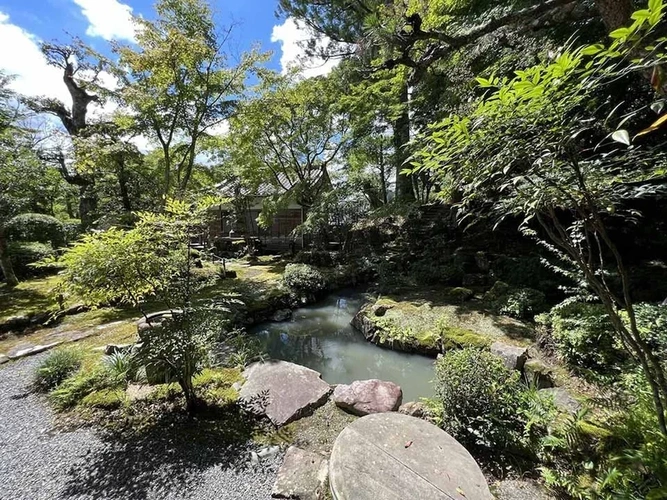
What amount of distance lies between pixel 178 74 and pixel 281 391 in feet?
26.0

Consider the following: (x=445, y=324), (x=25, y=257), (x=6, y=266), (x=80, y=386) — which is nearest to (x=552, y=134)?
(x=445, y=324)

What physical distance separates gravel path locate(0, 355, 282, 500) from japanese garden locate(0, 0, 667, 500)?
0.06 feet

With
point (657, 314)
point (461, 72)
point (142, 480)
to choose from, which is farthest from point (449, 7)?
point (142, 480)

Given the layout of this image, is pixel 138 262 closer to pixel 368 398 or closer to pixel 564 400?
pixel 368 398

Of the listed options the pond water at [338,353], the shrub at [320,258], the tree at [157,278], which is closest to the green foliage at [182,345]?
the tree at [157,278]

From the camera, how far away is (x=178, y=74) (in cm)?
716

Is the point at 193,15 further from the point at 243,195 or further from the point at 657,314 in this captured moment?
the point at 657,314

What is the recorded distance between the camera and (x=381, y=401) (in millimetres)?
2957

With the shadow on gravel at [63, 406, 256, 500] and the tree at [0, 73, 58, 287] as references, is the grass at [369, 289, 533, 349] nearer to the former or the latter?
the shadow on gravel at [63, 406, 256, 500]

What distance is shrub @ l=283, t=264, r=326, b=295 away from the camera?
306 inches

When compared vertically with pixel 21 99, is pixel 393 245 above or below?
below

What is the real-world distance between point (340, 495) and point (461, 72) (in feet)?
26.6

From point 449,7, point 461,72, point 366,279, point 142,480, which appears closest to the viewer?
point 142,480

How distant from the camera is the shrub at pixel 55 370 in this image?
339 centimetres
